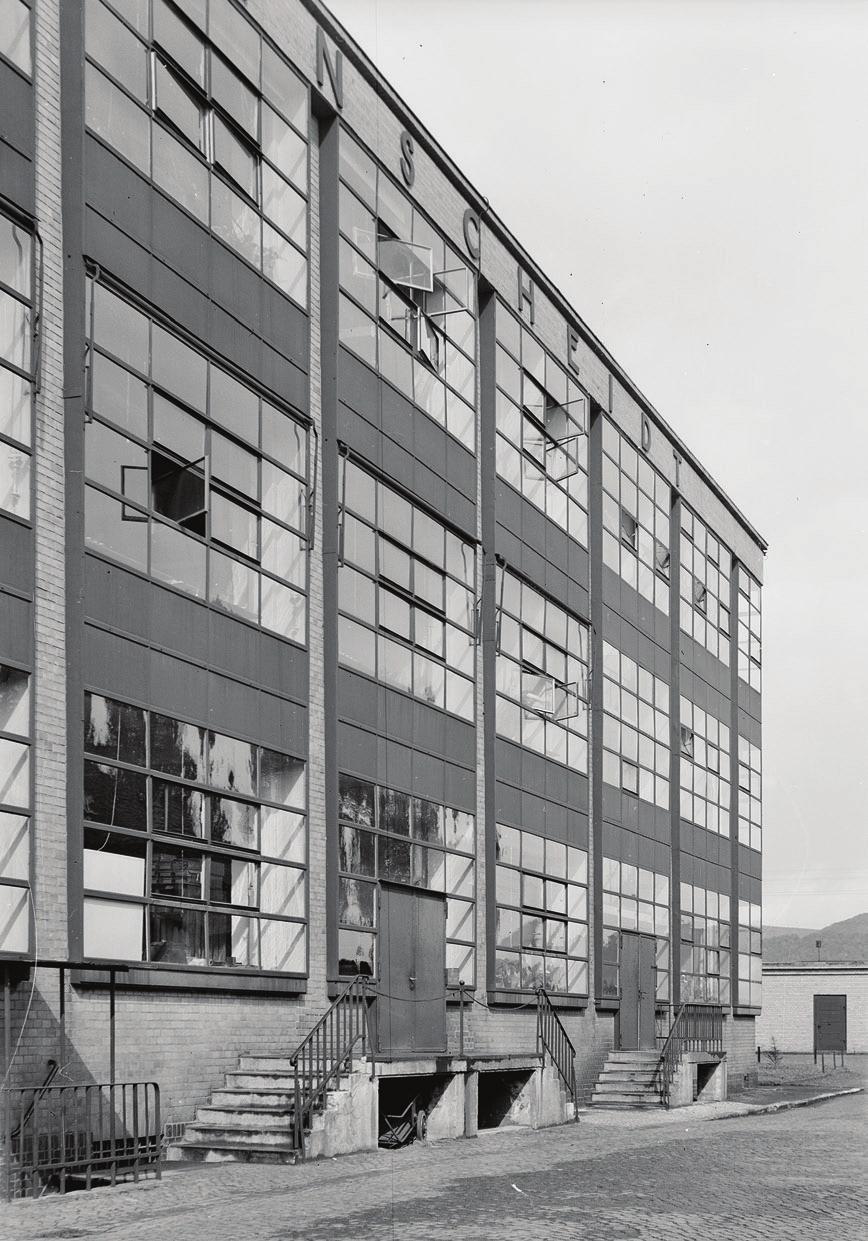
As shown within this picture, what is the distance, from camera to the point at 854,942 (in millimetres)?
184375

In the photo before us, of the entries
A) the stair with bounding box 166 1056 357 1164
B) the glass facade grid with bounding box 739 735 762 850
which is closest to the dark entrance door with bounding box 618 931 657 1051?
the glass facade grid with bounding box 739 735 762 850

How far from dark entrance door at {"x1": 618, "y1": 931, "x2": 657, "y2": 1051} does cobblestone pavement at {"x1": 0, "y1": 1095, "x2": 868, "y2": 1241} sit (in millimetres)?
13183

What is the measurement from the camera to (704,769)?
140 feet

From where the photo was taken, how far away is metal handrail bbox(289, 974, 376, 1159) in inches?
675

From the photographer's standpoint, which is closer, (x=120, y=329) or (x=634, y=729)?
(x=120, y=329)

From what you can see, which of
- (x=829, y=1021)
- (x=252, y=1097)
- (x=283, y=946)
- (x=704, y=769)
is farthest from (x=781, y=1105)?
(x=829, y=1021)

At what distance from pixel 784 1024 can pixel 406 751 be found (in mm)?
55802

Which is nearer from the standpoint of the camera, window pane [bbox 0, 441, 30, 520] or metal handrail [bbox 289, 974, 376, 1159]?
window pane [bbox 0, 441, 30, 520]

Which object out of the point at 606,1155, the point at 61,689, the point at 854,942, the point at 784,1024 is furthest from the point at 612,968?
the point at 854,942

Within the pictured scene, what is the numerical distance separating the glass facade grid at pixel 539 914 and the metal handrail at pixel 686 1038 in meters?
2.02

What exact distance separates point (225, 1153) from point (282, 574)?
756 centimetres

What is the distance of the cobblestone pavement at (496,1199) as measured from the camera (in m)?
12.2

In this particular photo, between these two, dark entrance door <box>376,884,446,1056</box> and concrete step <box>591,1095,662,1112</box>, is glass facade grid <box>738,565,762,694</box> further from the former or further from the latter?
dark entrance door <box>376,884,446,1056</box>

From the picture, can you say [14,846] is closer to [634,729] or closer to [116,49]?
[116,49]
